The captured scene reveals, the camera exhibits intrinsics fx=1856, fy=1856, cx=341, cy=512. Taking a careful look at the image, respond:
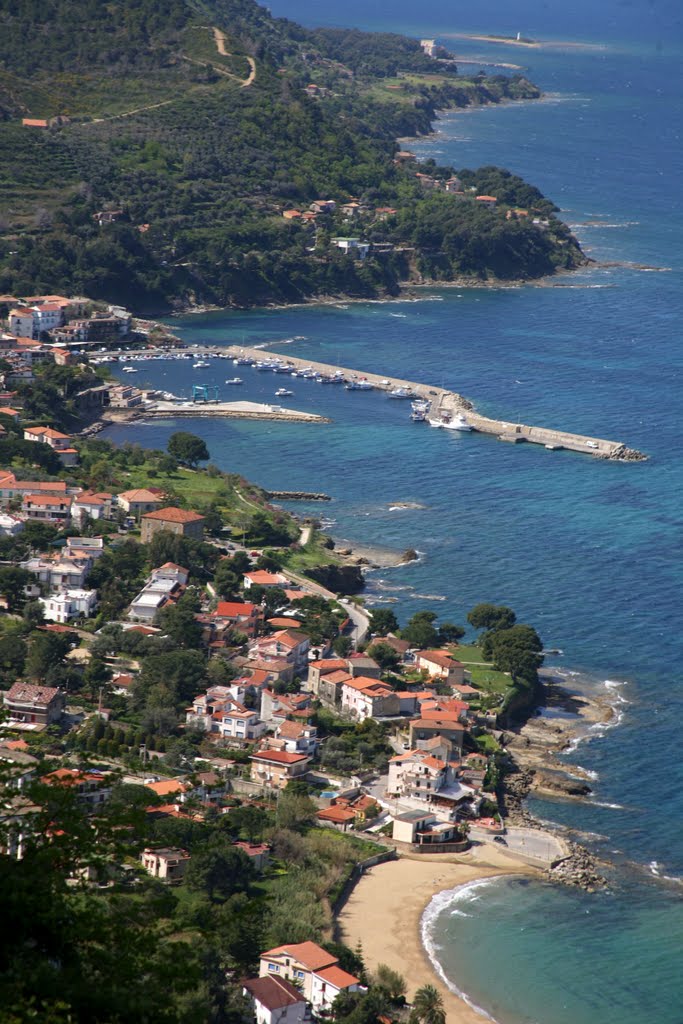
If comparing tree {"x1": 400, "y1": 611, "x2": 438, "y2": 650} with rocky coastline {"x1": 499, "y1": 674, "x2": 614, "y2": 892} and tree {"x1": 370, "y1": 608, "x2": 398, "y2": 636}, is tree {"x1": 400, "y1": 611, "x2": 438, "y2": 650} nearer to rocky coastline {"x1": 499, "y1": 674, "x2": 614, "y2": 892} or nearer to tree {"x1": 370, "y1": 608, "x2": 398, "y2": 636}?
tree {"x1": 370, "y1": 608, "x2": 398, "y2": 636}

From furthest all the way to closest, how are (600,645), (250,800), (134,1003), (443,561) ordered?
(443,561)
(600,645)
(250,800)
(134,1003)

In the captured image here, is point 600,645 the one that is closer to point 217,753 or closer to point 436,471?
point 217,753

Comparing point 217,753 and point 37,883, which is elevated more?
point 37,883

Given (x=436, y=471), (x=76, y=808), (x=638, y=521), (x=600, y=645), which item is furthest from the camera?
(x=436, y=471)

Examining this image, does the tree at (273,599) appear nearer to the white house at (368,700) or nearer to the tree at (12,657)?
the white house at (368,700)

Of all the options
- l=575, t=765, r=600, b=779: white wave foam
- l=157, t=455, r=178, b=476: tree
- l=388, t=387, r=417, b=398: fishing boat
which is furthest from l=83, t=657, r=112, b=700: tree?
l=388, t=387, r=417, b=398: fishing boat

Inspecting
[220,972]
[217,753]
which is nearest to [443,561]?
[217,753]
